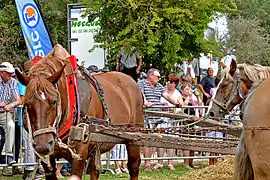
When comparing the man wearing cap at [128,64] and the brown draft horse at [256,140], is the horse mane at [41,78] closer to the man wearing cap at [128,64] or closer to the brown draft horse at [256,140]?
the brown draft horse at [256,140]

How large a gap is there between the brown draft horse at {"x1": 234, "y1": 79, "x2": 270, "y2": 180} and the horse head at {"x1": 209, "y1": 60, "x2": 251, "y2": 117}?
3.23 m

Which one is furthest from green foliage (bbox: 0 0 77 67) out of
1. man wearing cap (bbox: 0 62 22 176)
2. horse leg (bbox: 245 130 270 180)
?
horse leg (bbox: 245 130 270 180)

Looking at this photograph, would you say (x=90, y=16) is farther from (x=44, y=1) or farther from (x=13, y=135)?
(x=44, y=1)

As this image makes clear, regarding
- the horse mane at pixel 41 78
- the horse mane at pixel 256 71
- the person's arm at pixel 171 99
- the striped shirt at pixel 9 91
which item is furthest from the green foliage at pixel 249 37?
the horse mane at pixel 41 78

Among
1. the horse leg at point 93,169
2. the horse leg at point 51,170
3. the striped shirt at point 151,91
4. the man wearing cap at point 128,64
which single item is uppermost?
the man wearing cap at point 128,64

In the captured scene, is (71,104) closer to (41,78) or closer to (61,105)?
(61,105)

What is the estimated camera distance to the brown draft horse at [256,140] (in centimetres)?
457

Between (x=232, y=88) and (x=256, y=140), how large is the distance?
3.64 m

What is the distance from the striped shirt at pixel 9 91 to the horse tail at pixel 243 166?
19.6 feet

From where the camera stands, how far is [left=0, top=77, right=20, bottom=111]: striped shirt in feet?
33.1

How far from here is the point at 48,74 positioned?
20.2ft

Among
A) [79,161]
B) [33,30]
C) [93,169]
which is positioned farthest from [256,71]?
[33,30]

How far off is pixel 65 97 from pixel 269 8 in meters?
39.6

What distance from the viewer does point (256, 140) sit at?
4648 mm
